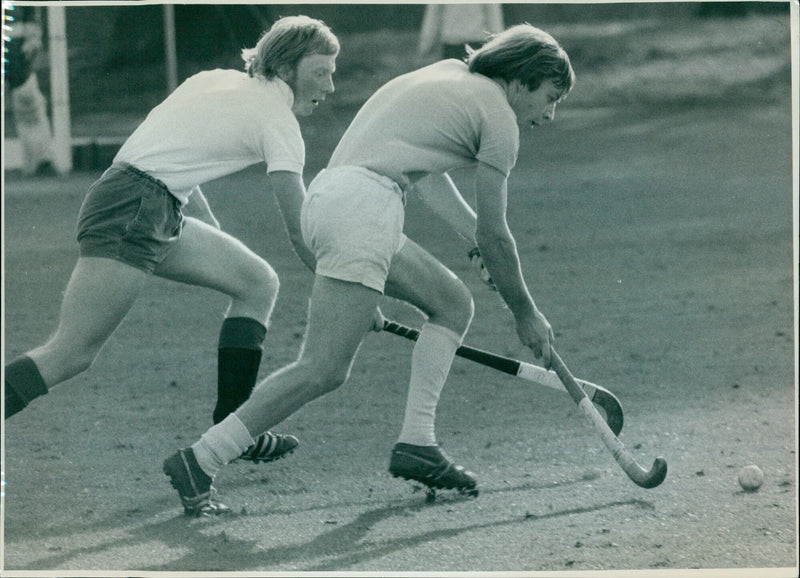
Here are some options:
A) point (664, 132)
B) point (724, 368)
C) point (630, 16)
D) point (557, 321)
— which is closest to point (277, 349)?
point (557, 321)

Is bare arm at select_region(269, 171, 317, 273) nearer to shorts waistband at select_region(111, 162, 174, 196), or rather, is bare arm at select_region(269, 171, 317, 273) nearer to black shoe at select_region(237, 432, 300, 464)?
shorts waistband at select_region(111, 162, 174, 196)

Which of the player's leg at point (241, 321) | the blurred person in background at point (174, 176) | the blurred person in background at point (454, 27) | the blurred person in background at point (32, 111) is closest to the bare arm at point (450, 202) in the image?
the blurred person in background at point (174, 176)

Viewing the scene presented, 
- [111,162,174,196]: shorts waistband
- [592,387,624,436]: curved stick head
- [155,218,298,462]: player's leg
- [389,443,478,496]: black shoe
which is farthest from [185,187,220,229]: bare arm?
[592,387,624,436]: curved stick head

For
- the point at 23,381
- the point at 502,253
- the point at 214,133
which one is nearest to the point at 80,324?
the point at 23,381

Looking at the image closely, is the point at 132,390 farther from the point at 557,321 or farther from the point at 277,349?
the point at 557,321

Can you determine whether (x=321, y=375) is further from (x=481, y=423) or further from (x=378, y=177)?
(x=481, y=423)

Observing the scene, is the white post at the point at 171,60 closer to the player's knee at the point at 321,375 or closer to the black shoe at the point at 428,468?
the black shoe at the point at 428,468
